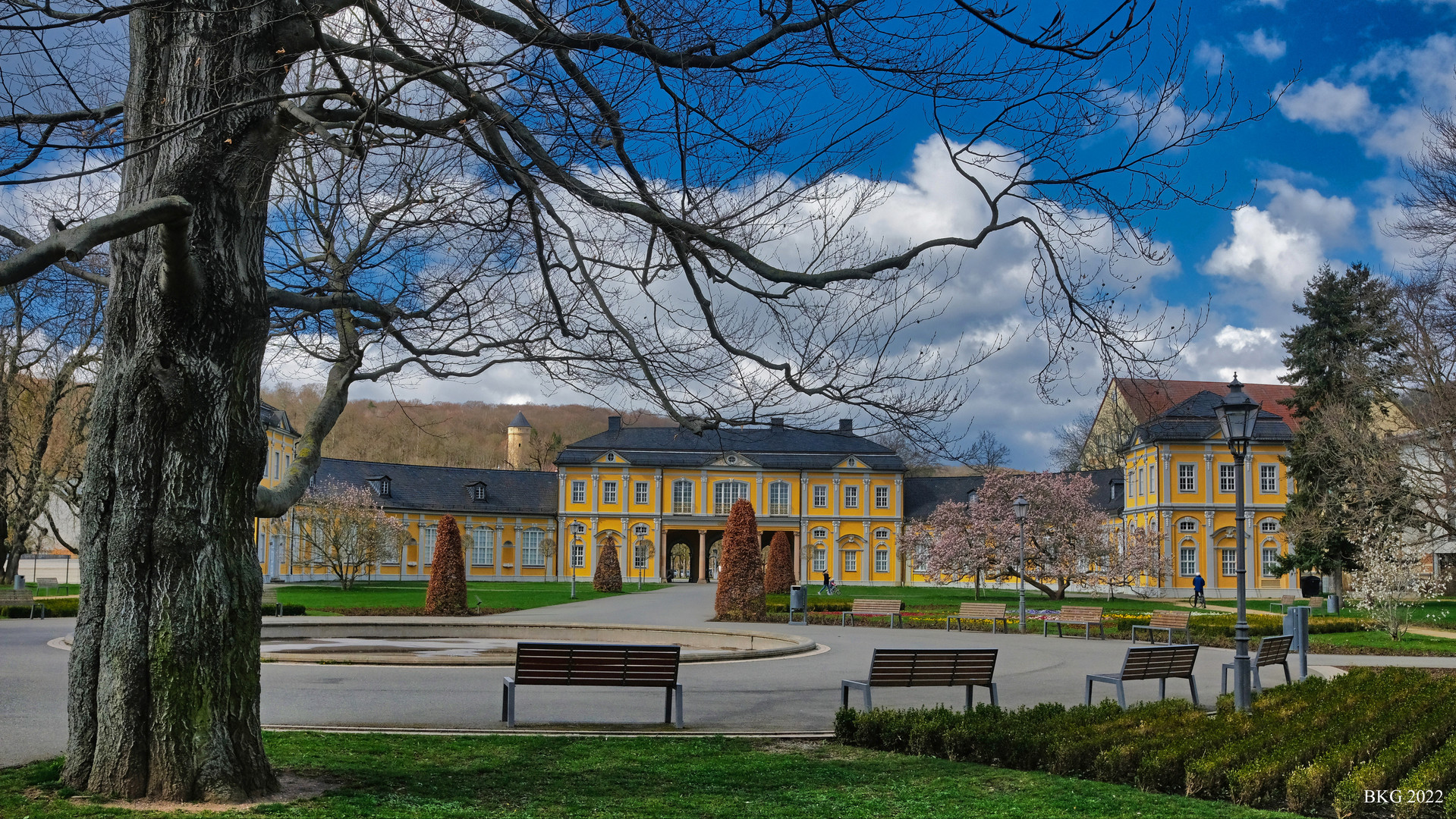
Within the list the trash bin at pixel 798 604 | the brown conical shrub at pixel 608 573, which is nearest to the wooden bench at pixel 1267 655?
the trash bin at pixel 798 604

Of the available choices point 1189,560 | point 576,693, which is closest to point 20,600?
point 576,693

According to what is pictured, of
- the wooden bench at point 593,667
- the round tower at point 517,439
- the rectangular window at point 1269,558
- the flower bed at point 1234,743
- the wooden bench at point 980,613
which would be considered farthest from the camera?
the round tower at point 517,439

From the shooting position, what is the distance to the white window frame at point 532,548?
67.4 meters

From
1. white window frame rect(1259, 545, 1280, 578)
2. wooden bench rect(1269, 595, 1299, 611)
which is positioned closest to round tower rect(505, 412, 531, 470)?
white window frame rect(1259, 545, 1280, 578)

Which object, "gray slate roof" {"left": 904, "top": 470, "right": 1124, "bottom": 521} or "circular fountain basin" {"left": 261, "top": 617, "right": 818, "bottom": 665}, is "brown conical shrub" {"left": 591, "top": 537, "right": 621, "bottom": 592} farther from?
"gray slate roof" {"left": 904, "top": 470, "right": 1124, "bottom": 521}

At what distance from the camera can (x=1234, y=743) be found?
7793mm

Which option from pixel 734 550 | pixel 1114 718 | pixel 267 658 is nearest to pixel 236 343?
pixel 1114 718

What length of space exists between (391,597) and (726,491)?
31259mm

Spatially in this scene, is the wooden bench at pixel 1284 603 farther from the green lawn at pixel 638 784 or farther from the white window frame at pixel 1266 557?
the green lawn at pixel 638 784

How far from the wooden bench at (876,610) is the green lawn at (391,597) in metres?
9.79

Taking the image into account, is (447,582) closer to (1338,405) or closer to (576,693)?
(576,693)

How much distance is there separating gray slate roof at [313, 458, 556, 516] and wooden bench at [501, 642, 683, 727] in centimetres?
5304

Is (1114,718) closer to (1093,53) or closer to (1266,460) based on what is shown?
(1093,53)

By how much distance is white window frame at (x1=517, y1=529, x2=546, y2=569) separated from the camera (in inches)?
2653
